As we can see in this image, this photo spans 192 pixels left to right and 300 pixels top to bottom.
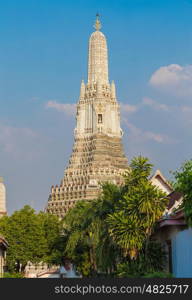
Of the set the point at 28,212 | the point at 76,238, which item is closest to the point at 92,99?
the point at 28,212

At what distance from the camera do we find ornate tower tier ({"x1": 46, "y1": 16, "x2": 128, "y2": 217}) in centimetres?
14826

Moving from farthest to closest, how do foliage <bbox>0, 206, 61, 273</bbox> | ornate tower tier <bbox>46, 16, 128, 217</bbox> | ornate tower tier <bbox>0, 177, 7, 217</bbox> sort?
ornate tower tier <bbox>46, 16, 128, 217</bbox>
ornate tower tier <bbox>0, 177, 7, 217</bbox>
foliage <bbox>0, 206, 61, 273</bbox>

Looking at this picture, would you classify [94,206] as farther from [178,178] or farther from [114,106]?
[114,106]

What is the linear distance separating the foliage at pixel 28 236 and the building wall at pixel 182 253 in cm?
4263

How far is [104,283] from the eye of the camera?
19.5m

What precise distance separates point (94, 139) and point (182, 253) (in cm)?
11993

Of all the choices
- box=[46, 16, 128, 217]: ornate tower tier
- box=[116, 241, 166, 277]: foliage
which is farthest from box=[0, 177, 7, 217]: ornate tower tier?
box=[116, 241, 166, 277]: foliage

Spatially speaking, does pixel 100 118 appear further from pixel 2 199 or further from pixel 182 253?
pixel 182 253

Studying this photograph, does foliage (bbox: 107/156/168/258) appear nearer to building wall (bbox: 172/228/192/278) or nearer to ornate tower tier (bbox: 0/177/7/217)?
building wall (bbox: 172/228/192/278)

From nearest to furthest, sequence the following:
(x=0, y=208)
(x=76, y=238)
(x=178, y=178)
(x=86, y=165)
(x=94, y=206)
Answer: (x=178, y=178) → (x=94, y=206) → (x=76, y=238) → (x=0, y=208) → (x=86, y=165)

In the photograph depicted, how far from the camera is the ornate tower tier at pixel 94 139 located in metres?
148

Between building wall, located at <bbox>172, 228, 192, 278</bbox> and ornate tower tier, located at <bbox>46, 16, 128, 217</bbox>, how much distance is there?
110 meters

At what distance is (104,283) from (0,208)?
86.8 metres

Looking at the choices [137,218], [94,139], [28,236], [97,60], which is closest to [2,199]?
[28,236]
